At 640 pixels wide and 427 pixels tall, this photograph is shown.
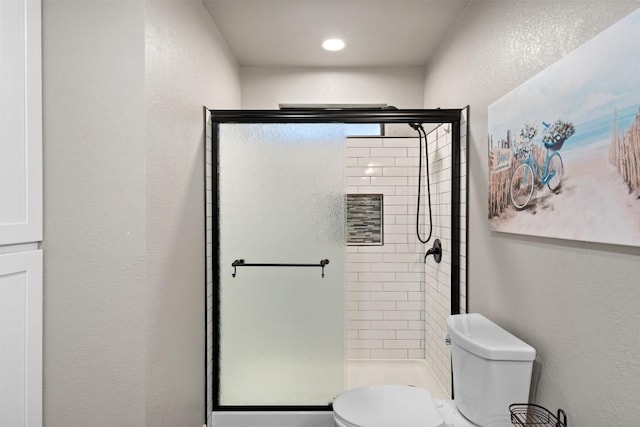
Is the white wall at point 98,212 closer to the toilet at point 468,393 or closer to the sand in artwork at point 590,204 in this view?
the toilet at point 468,393

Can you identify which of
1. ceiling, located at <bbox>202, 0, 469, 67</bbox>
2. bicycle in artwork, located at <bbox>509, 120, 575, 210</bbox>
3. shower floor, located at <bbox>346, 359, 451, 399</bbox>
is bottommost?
shower floor, located at <bbox>346, 359, 451, 399</bbox>

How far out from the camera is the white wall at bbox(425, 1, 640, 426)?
113 cm

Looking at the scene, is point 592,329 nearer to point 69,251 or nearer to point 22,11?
point 69,251

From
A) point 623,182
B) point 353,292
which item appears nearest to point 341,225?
point 353,292

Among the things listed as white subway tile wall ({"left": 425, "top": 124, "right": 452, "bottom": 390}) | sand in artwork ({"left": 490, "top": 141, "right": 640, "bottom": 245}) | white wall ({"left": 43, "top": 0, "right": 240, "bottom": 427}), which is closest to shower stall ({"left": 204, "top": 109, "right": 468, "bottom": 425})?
white subway tile wall ({"left": 425, "top": 124, "right": 452, "bottom": 390})

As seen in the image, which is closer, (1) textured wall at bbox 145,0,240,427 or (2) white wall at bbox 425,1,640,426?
(2) white wall at bbox 425,1,640,426

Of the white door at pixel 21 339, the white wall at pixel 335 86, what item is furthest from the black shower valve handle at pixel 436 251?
the white door at pixel 21 339

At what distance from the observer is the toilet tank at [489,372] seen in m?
1.51

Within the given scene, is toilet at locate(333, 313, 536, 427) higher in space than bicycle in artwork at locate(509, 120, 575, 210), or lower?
lower

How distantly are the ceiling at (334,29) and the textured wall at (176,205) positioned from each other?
27 centimetres

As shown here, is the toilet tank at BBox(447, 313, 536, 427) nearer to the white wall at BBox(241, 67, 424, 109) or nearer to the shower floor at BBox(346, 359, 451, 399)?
the shower floor at BBox(346, 359, 451, 399)

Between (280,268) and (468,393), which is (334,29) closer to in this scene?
(280,268)

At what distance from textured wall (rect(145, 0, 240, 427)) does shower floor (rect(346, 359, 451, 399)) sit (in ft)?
4.59

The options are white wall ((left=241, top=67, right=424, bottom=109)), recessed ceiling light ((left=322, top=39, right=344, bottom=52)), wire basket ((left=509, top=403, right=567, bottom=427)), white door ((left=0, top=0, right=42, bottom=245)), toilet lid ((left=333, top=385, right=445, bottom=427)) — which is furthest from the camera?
white wall ((left=241, top=67, right=424, bottom=109))
